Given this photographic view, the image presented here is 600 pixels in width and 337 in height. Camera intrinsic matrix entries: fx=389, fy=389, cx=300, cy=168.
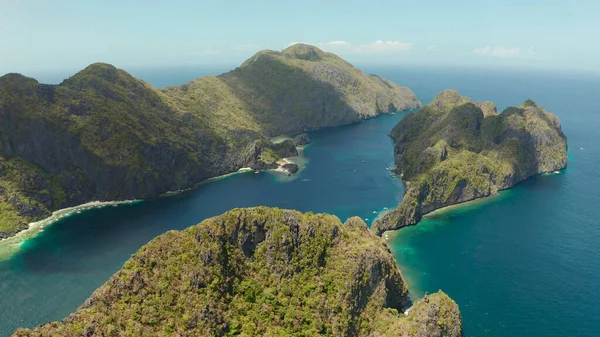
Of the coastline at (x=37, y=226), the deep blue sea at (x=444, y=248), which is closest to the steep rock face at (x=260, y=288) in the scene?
the deep blue sea at (x=444, y=248)

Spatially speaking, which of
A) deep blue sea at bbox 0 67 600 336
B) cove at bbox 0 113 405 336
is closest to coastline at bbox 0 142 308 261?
cove at bbox 0 113 405 336

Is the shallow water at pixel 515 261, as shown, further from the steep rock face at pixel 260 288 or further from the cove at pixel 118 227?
the cove at pixel 118 227

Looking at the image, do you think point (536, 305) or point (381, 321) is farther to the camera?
point (536, 305)

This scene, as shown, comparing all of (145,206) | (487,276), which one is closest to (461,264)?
(487,276)

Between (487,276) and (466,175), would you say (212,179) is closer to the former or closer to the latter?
(466,175)

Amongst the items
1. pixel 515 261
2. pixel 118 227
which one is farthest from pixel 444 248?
pixel 118 227

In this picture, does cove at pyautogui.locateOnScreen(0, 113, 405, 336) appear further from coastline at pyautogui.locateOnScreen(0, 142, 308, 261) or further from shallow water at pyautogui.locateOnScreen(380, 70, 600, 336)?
shallow water at pyautogui.locateOnScreen(380, 70, 600, 336)

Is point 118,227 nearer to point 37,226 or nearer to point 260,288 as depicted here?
point 37,226
